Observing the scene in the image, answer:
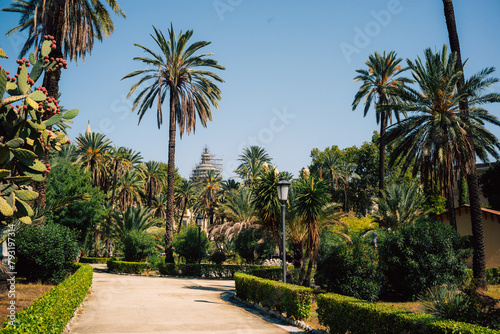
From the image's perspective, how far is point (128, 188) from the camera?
55188 millimetres

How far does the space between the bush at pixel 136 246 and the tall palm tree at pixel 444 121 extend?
2272cm

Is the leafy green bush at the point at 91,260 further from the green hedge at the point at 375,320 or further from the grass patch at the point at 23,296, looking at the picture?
the green hedge at the point at 375,320

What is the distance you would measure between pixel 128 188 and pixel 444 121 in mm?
43710

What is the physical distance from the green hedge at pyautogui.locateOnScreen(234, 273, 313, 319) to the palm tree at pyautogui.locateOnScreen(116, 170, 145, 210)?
41111mm

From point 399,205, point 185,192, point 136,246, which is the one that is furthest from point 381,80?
point 185,192

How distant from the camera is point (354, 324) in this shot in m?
9.21

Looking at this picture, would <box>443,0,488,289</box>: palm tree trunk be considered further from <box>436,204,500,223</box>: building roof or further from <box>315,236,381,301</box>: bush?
<box>436,204,500,223</box>: building roof

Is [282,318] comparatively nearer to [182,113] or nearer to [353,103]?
[182,113]

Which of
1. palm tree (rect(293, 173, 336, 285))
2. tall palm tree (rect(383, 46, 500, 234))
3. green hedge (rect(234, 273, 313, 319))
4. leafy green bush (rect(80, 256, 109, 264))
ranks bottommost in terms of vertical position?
leafy green bush (rect(80, 256, 109, 264))

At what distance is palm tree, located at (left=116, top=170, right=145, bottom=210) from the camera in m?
54.8

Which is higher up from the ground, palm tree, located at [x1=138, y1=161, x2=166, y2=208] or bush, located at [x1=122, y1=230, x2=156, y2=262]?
palm tree, located at [x1=138, y1=161, x2=166, y2=208]

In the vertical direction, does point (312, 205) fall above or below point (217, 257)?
above

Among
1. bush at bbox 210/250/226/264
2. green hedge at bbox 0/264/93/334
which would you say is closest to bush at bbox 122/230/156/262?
bush at bbox 210/250/226/264

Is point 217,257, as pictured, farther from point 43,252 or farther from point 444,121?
point 444,121
